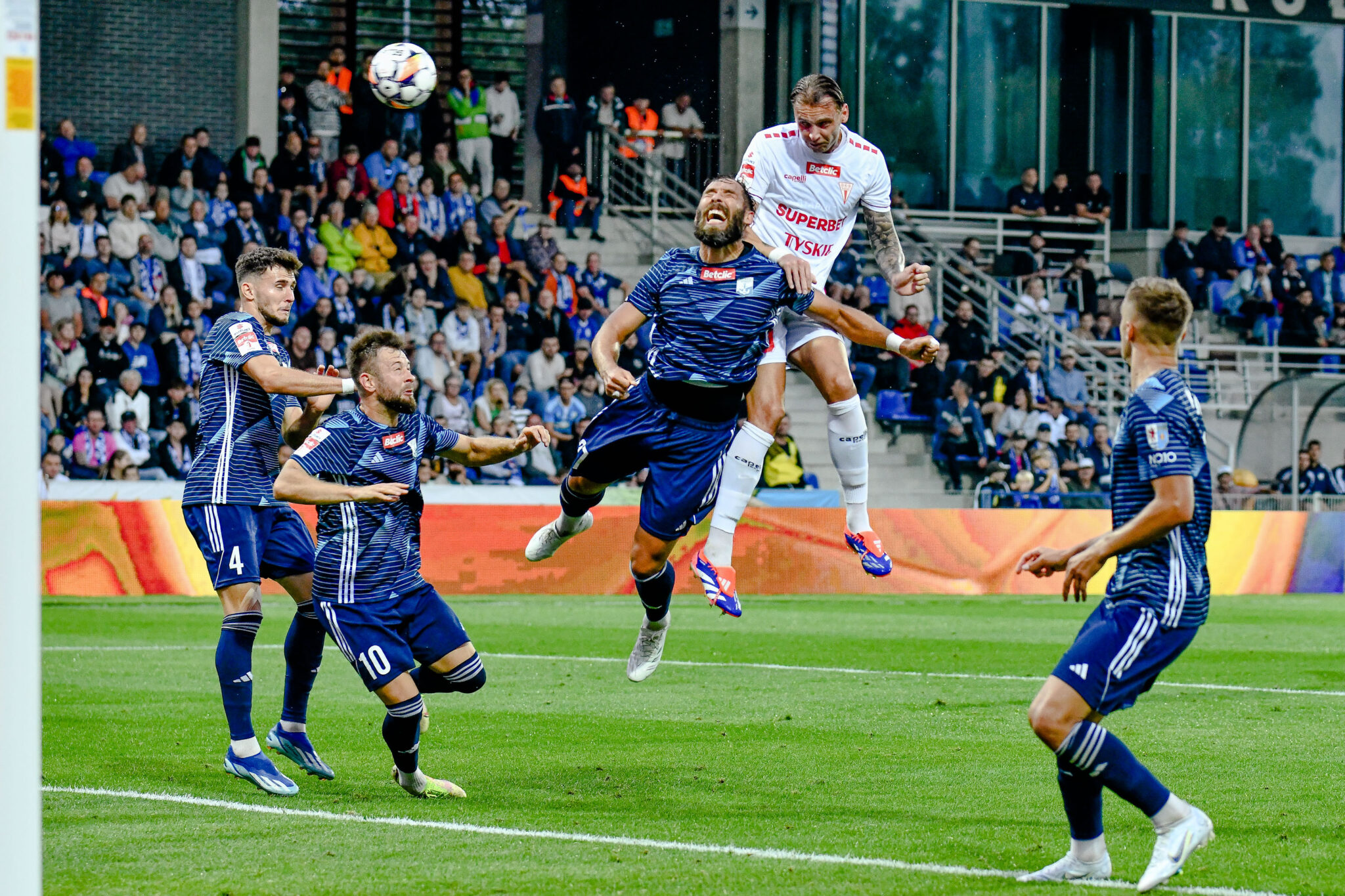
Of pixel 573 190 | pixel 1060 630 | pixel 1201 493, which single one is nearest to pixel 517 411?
pixel 573 190

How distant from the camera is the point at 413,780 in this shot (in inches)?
304

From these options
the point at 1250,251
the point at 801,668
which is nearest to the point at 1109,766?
the point at 801,668

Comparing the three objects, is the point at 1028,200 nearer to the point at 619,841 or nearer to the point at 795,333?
the point at 795,333

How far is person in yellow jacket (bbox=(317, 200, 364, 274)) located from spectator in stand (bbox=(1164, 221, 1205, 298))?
14.1m

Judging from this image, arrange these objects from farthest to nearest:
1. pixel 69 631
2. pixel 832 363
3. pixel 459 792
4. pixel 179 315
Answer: pixel 179 315, pixel 69 631, pixel 832 363, pixel 459 792

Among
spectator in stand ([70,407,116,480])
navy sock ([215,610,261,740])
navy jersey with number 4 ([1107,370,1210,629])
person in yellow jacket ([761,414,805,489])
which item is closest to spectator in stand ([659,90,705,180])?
person in yellow jacket ([761,414,805,489])

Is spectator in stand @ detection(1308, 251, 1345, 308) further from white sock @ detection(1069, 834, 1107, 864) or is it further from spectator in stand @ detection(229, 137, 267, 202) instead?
white sock @ detection(1069, 834, 1107, 864)

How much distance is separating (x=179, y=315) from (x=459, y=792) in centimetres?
1441

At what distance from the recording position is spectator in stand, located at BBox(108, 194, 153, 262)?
21359mm

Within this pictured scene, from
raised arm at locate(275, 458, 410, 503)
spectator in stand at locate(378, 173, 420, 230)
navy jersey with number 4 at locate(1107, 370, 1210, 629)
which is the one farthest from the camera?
spectator in stand at locate(378, 173, 420, 230)

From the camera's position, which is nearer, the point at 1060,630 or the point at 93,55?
the point at 1060,630

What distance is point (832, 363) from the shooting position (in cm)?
947

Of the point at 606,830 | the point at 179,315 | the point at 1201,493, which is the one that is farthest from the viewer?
the point at 179,315

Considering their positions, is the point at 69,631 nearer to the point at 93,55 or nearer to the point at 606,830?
the point at 606,830
